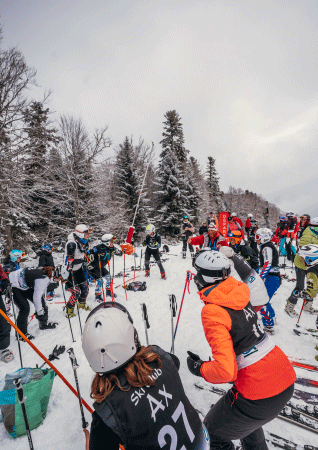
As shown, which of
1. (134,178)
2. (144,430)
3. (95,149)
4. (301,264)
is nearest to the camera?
(144,430)

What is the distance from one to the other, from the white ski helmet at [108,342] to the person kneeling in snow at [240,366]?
671 mm

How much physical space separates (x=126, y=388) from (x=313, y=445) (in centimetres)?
257

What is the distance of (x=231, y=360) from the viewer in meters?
1.52

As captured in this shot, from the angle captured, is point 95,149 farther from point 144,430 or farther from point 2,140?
point 144,430

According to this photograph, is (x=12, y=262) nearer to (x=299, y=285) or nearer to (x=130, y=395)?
(x=130, y=395)

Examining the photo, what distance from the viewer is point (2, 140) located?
9.78 m

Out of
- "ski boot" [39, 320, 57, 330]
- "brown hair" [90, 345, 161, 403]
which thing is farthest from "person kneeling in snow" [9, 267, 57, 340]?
"brown hair" [90, 345, 161, 403]

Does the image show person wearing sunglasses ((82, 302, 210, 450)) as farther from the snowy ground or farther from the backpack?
the backpack

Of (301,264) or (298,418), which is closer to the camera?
(298,418)

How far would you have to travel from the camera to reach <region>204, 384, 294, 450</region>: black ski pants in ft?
5.44

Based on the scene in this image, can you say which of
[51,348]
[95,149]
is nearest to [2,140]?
[95,149]

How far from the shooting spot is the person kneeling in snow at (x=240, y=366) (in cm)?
159

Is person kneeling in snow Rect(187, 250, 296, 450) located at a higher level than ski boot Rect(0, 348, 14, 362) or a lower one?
higher

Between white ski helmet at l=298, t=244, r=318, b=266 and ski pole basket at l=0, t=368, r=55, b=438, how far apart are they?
196 inches
